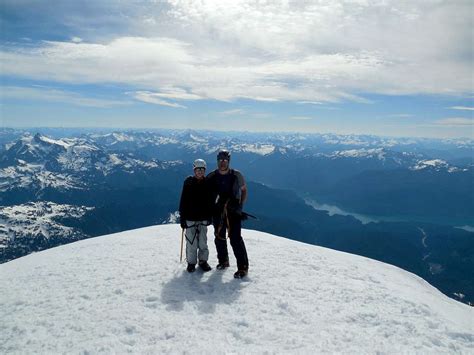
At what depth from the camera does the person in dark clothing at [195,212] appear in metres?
11.1

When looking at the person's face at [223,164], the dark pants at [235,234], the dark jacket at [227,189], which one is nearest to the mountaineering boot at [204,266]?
the dark pants at [235,234]

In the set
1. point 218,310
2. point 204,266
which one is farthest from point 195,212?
point 218,310

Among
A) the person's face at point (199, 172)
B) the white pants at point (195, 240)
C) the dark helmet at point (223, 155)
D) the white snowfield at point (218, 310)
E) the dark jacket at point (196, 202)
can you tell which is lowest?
the white snowfield at point (218, 310)

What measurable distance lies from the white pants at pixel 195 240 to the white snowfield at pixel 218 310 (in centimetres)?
62

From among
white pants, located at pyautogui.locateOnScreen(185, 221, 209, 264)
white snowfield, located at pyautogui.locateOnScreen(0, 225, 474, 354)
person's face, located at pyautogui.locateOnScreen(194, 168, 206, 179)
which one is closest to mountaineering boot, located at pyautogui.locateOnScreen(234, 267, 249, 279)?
white snowfield, located at pyautogui.locateOnScreen(0, 225, 474, 354)

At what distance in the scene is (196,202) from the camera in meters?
11.2

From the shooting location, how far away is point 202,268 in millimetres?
11555

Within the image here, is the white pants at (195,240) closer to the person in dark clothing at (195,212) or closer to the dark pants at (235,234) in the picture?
the person in dark clothing at (195,212)

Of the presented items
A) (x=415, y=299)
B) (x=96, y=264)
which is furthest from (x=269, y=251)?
(x=96, y=264)

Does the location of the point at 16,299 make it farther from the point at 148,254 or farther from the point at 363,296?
the point at 363,296

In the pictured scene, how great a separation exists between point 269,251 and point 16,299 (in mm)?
9242

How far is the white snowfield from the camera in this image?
7.55 metres

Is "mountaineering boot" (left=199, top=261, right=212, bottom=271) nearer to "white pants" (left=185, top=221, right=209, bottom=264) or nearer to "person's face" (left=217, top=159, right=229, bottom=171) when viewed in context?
"white pants" (left=185, top=221, right=209, bottom=264)

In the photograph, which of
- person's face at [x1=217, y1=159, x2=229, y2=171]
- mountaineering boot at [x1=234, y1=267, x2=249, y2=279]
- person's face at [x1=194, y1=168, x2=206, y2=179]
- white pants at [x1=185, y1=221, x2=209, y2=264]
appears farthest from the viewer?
white pants at [x1=185, y1=221, x2=209, y2=264]
